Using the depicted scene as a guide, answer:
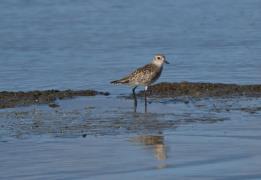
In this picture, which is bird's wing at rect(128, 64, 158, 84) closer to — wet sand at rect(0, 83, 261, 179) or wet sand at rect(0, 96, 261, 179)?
wet sand at rect(0, 83, 261, 179)

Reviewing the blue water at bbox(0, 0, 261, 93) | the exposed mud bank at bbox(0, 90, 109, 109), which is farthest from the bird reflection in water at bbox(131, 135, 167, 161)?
the blue water at bbox(0, 0, 261, 93)

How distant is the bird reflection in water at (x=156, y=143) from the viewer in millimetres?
11547

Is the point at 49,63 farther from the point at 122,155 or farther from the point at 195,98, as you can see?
the point at 122,155

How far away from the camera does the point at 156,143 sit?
1228 cm

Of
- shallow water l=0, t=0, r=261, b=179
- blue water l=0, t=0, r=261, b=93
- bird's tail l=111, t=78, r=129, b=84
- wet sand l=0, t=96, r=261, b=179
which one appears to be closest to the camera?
wet sand l=0, t=96, r=261, b=179

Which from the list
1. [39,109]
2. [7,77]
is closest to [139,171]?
[39,109]

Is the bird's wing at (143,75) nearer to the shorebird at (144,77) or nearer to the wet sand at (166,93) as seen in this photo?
the shorebird at (144,77)

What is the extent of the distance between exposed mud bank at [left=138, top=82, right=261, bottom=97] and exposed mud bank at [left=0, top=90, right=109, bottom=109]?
0.94 meters

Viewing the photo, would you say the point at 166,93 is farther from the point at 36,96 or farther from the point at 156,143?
the point at 156,143

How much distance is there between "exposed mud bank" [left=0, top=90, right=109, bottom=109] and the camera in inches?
618

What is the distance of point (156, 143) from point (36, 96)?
4.32m

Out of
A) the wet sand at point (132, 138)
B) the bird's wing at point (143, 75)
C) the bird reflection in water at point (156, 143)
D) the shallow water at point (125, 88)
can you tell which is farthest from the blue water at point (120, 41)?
the bird reflection in water at point (156, 143)

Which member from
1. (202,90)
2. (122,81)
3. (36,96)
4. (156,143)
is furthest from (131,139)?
(122,81)

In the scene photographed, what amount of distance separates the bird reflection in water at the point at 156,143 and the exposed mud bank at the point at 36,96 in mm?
3178
